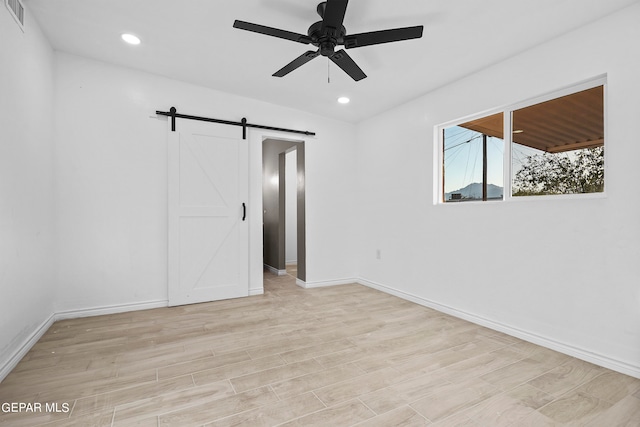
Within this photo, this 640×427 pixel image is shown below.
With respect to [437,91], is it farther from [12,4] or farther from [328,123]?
[12,4]

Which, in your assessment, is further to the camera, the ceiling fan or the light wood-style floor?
the ceiling fan

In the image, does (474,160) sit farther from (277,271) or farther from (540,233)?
(277,271)

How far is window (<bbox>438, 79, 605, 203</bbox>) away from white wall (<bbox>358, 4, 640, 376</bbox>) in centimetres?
14

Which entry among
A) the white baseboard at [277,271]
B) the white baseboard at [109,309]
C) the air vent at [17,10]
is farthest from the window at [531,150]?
the air vent at [17,10]

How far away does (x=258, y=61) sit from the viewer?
3.14 meters

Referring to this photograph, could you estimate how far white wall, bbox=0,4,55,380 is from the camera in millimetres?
2135

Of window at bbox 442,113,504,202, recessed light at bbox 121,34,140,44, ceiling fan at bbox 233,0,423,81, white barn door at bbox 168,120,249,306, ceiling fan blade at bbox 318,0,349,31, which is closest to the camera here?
ceiling fan blade at bbox 318,0,349,31

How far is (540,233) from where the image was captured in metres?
2.66

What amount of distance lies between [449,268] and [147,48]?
3.81 metres

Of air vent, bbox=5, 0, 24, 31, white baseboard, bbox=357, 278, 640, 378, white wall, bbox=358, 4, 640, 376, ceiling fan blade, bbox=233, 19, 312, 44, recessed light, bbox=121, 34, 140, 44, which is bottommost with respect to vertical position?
white baseboard, bbox=357, 278, 640, 378

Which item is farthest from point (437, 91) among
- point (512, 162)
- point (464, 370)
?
point (464, 370)

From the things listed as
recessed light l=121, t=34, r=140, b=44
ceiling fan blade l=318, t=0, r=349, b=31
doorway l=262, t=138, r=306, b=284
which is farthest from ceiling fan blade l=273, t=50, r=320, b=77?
doorway l=262, t=138, r=306, b=284

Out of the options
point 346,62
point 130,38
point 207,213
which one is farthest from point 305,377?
point 130,38

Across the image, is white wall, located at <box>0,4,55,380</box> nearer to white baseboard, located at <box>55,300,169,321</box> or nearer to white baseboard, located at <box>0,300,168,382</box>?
white baseboard, located at <box>0,300,168,382</box>
